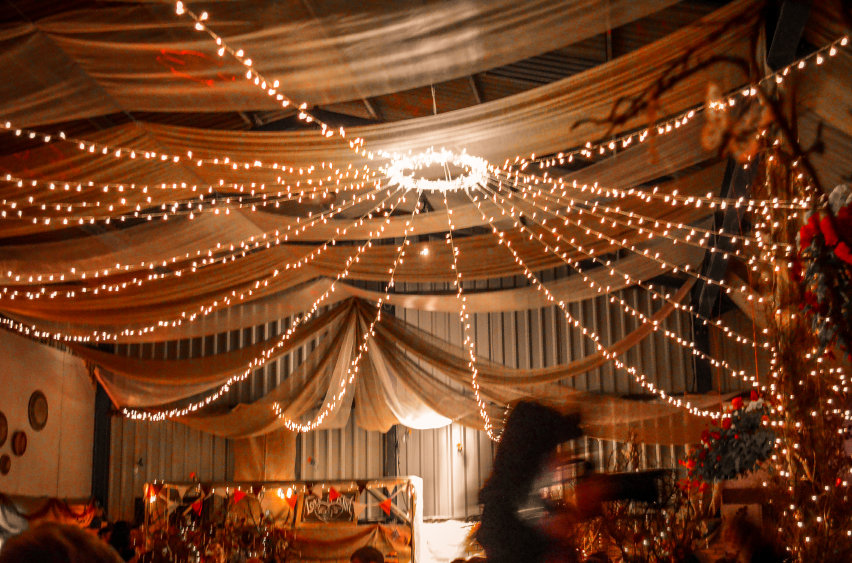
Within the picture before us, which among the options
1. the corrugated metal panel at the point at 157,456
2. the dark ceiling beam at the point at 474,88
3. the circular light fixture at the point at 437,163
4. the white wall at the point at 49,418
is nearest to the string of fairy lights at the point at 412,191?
the circular light fixture at the point at 437,163

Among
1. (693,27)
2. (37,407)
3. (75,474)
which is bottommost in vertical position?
(75,474)

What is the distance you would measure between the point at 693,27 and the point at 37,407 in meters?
7.72

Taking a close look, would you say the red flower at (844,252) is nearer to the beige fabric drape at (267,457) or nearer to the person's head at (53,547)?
the person's head at (53,547)

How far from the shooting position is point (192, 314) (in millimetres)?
6684

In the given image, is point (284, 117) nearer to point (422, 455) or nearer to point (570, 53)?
point (570, 53)

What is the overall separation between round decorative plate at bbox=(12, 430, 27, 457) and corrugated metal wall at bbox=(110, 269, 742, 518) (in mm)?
1835

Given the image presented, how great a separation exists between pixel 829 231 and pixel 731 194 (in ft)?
8.25

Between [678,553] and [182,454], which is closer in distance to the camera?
[678,553]

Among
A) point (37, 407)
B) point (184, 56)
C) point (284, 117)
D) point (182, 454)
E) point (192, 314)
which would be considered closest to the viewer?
point (184, 56)

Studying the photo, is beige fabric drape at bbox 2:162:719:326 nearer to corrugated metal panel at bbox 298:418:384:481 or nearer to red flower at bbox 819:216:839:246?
red flower at bbox 819:216:839:246

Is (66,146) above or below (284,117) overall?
below

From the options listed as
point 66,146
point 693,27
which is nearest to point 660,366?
point 693,27

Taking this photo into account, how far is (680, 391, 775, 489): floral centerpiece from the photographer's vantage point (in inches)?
186

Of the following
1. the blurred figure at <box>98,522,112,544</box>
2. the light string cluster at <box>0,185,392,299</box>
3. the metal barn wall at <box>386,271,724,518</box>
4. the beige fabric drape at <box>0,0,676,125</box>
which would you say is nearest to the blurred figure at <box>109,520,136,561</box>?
the blurred figure at <box>98,522,112,544</box>
